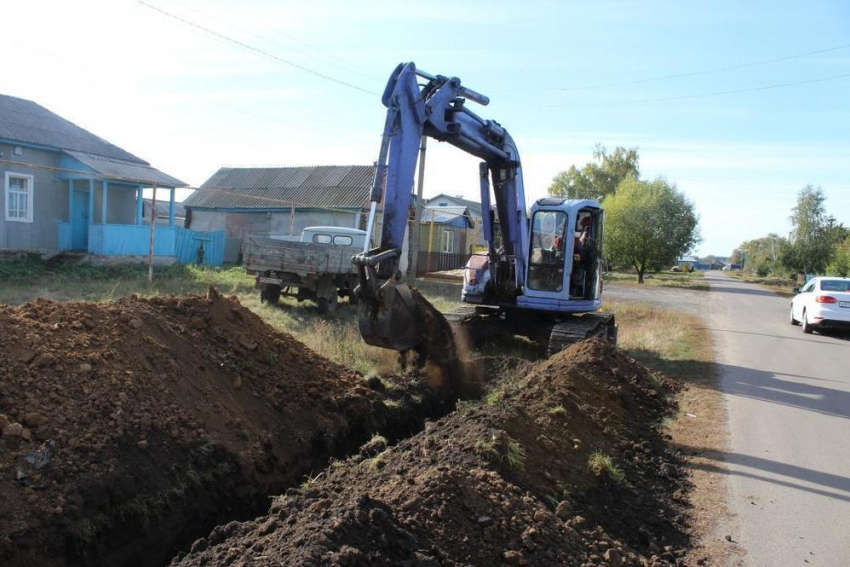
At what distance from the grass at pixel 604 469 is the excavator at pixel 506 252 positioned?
2.99 metres

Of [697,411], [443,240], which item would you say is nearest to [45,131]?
[443,240]

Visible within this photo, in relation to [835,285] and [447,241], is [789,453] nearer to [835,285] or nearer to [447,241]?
[835,285]

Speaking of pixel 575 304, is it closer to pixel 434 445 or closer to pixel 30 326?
pixel 434 445

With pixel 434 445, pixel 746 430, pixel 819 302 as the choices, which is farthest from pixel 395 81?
pixel 819 302

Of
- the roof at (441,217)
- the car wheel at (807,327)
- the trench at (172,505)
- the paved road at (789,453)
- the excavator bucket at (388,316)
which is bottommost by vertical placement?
the trench at (172,505)

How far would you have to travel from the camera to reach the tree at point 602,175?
69.1m

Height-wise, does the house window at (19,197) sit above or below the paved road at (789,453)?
above

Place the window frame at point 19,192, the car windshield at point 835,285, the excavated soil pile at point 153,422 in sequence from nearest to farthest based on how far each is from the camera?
the excavated soil pile at point 153,422 → the car windshield at point 835,285 → the window frame at point 19,192

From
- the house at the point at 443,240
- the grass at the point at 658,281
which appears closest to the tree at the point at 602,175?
the grass at the point at 658,281

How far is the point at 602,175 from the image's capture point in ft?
228

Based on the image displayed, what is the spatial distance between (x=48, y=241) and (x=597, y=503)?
794 inches

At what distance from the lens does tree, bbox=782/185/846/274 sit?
54.0 meters

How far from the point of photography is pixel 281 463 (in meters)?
6.28

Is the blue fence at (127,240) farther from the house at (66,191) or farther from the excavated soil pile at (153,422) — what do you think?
the excavated soil pile at (153,422)
